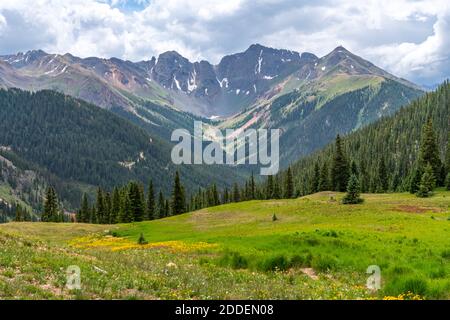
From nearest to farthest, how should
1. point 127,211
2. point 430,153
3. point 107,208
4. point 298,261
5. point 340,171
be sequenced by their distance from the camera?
1. point 298,261
2. point 430,153
3. point 127,211
4. point 340,171
5. point 107,208

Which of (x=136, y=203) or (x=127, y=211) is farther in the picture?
(x=136, y=203)

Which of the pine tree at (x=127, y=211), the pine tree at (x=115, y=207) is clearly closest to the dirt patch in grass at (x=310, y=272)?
the pine tree at (x=127, y=211)

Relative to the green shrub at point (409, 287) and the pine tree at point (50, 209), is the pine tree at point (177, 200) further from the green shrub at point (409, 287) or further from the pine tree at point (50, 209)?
the green shrub at point (409, 287)

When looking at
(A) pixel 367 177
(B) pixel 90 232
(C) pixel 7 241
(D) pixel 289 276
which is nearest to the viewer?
(D) pixel 289 276

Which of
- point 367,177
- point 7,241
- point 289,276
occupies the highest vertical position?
point 367,177

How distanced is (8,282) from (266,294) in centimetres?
1001

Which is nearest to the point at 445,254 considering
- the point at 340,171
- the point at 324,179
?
the point at 340,171

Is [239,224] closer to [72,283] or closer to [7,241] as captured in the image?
[7,241]

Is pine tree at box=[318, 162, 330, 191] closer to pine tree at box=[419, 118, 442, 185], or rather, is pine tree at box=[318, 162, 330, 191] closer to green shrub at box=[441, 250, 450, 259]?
pine tree at box=[419, 118, 442, 185]

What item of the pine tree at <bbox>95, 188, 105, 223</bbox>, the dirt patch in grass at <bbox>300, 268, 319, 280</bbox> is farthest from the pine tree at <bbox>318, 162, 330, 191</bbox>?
the dirt patch in grass at <bbox>300, 268, 319, 280</bbox>

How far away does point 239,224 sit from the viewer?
61094mm

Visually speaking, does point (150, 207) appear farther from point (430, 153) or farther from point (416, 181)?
point (430, 153)

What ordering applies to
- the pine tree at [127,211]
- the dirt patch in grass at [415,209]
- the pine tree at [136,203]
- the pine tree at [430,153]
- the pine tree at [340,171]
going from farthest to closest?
the pine tree at [340,171] < the pine tree at [136,203] < the pine tree at [127,211] < the pine tree at [430,153] < the dirt patch in grass at [415,209]
